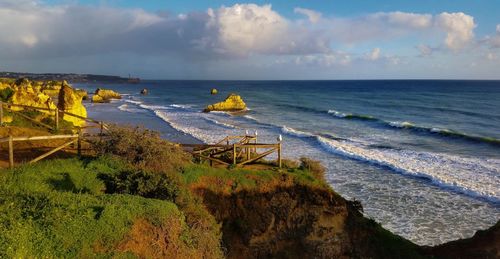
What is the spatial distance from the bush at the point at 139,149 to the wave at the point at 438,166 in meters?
16.8

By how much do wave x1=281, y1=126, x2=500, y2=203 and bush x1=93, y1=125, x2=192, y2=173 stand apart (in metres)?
16.8

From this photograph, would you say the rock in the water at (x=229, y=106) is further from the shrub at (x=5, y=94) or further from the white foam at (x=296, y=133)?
the shrub at (x=5, y=94)

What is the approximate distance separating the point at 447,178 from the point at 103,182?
2030cm

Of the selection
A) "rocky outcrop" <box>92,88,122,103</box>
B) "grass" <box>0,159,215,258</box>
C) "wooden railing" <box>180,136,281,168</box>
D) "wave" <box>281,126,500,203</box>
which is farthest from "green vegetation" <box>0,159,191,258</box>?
"rocky outcrop" <box>92,88,122,103</box>

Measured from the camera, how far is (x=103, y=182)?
1212cm

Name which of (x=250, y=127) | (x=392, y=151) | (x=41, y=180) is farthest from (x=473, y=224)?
(x=250, y=127)

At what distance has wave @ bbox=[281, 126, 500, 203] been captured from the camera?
22906 mm

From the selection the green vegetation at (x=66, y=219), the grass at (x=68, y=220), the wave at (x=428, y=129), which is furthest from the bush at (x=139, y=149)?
the wave at (x=428, y=129)

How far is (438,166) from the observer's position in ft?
90.8

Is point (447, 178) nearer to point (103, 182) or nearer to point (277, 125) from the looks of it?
point (103, 182)

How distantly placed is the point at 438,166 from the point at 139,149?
21.5 metres

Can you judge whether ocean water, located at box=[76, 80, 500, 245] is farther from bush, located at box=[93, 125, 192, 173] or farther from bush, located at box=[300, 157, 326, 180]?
bush, located at box=[93, 125, 192, 173]

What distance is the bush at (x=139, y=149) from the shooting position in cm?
1350

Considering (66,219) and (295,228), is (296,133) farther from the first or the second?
(66,219)
